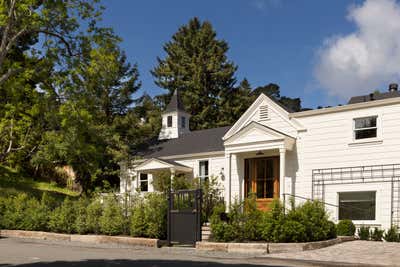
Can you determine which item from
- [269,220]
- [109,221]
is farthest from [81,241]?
[269,220]

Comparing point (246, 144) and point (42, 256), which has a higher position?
point (246, 144)

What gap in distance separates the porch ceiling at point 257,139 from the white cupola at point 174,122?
11.5 metres

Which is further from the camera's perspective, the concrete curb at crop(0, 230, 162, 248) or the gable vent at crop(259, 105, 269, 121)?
the gable vent at crop(259, 105, 269, 121)

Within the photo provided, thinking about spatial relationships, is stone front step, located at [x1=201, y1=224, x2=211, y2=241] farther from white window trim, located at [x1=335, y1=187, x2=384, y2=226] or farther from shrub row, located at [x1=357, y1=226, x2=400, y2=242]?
white window trim, located at [x1=335, y1=187, x2=384, y2=226]

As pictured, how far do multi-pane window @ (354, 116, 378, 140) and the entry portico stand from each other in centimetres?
267

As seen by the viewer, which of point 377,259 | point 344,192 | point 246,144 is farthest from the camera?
point 246,144

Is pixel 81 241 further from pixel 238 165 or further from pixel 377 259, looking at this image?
pixel 377 259

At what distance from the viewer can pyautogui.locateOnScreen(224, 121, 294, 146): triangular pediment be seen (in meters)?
20.5

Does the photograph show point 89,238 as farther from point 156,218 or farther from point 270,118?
point 270,118

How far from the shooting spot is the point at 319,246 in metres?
14.2

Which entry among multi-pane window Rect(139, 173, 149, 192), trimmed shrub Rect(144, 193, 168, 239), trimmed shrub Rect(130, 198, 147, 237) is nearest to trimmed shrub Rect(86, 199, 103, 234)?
trimmed shrub Rect(130, 198, 147, 237)

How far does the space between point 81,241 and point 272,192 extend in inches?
342

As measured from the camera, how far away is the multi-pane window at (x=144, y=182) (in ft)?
92.2

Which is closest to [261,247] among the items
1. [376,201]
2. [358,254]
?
[358,254]
